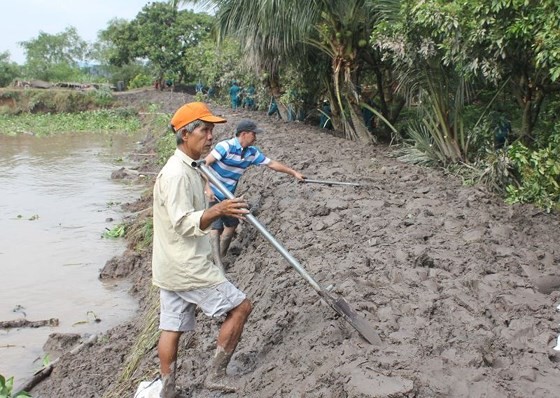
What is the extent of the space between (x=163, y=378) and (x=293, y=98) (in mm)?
14965

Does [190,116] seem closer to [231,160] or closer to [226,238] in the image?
[231,160]

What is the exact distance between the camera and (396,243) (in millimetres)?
5398

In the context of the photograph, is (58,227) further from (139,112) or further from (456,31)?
(139,112)

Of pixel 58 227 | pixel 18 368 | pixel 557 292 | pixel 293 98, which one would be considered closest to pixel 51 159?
pixel 293 98

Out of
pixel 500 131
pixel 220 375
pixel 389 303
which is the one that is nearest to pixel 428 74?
pixel 500 131

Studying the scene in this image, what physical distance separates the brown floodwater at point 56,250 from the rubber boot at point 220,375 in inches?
109

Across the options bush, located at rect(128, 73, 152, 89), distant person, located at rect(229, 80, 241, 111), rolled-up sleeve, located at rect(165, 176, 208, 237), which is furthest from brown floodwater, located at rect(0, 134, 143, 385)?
bush, located at rect(128, 73, 152, 89)

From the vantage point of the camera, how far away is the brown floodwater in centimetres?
691

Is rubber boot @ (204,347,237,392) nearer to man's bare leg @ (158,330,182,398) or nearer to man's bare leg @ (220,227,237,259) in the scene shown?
man's bare leg @ (158,330,182,398)

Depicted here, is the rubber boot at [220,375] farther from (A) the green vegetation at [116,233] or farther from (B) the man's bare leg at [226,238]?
(A) the green vegetation at [116,233]

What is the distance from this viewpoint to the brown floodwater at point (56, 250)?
272 inches

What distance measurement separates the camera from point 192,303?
361 cm

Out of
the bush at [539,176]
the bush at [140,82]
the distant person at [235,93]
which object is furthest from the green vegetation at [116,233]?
the bush at [140,82]

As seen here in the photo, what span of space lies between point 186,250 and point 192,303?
13.9 inches
